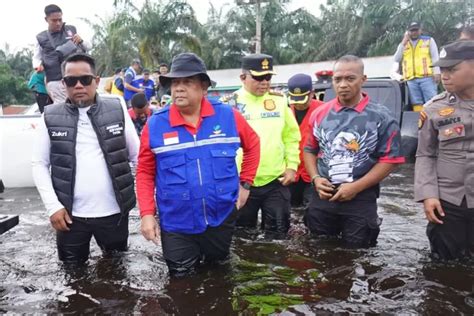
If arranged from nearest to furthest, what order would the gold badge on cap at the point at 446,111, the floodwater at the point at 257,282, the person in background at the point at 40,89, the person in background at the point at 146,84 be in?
the floodwater at the point at 257,282
the gold badge on cap at the point at 446,111
the person in background at the point at 40,89
the person in background at the point at 146,84

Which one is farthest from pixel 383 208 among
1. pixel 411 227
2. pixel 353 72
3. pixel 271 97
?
pixel 353 72

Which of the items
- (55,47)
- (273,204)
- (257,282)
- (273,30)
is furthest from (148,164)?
(273,30)

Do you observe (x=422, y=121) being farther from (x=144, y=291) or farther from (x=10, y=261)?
(x=10, y=261)

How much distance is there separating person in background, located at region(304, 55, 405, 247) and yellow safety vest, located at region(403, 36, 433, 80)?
18.1ft

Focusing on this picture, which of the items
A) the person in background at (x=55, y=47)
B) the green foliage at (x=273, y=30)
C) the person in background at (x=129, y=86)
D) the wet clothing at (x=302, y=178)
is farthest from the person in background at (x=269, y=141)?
the green foliage at (x=273, y=30)

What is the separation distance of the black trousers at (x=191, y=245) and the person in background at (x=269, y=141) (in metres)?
1.08

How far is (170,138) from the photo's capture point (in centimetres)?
352

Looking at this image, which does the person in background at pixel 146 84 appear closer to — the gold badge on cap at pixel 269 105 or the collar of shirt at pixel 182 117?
the gold badge on cap at pixel 269 105

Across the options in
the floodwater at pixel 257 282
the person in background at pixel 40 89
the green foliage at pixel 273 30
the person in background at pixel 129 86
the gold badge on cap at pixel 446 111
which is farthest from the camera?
the green foliage at pixel 273 30

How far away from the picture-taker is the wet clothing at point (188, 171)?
11.6 ft

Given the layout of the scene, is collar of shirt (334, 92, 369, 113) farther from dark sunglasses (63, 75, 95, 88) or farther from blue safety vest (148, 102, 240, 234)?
dark sunglasses (63, 75, 95, 88)

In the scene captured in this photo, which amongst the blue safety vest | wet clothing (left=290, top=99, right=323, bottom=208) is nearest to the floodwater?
the blue safety vest

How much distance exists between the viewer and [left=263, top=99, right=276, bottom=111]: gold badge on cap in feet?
16.3

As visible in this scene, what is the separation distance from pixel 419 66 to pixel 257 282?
6739 millimetres
